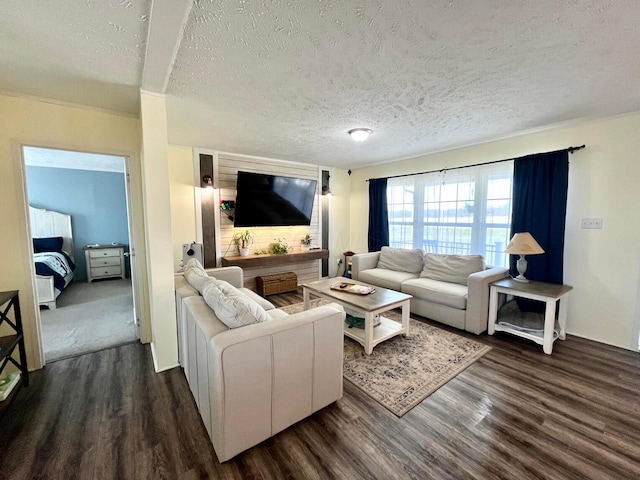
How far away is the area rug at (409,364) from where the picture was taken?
198cm

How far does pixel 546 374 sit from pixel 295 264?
3.75 meters

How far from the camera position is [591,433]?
5.30ft

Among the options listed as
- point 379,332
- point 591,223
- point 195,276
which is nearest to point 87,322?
point 195,276

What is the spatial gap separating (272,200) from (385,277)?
219 centimetres

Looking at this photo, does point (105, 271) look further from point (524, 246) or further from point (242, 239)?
point (524, 246)

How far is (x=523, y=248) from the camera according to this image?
9.26 feet

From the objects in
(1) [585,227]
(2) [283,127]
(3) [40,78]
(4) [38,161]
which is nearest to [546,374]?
(1) [585,227]

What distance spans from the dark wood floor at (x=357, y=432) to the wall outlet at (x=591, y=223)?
4.61 feet

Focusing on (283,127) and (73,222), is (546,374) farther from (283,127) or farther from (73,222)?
(73,222)

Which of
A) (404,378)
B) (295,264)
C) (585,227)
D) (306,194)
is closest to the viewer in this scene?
(404,378)

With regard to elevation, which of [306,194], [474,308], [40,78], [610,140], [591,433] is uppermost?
[40,78]

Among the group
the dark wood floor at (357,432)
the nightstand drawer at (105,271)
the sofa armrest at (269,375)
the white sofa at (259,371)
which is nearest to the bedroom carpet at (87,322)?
the dark wood floor at (357,432)

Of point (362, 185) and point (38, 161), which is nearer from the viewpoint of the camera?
point (38, 161)

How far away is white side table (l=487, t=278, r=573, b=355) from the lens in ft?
8.29
